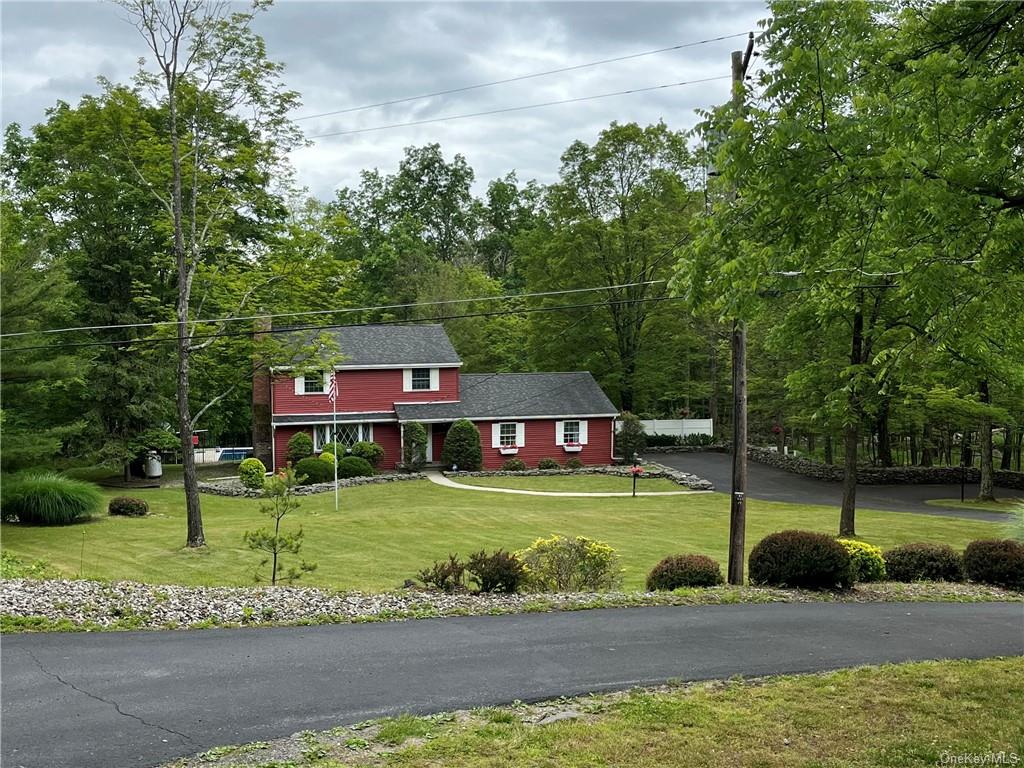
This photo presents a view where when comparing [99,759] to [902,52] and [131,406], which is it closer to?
[902,52]

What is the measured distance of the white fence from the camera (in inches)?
1732

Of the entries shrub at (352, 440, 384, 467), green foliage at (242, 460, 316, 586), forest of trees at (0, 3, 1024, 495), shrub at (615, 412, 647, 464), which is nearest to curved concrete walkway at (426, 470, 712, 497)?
shrub at (352, 440, 384, 467)

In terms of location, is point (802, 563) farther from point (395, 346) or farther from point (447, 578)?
point (395, 346)

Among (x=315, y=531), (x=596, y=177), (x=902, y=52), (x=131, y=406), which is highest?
(x=596, y=177)

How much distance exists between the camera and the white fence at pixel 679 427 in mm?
44000

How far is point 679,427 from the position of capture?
145 ft

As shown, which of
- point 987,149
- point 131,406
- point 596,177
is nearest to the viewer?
point 987,149

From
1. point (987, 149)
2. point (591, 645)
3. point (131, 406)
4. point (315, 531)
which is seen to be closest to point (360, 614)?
point (591, 645)

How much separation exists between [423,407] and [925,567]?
2619cm

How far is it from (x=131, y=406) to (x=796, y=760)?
102 feet

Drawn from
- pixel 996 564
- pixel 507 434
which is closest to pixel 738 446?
pixel 996 564

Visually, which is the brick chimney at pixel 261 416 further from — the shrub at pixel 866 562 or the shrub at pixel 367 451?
the shrub at pixel 866 562

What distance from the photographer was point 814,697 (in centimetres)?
683

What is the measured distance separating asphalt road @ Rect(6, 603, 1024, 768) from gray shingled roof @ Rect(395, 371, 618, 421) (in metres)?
26.9
